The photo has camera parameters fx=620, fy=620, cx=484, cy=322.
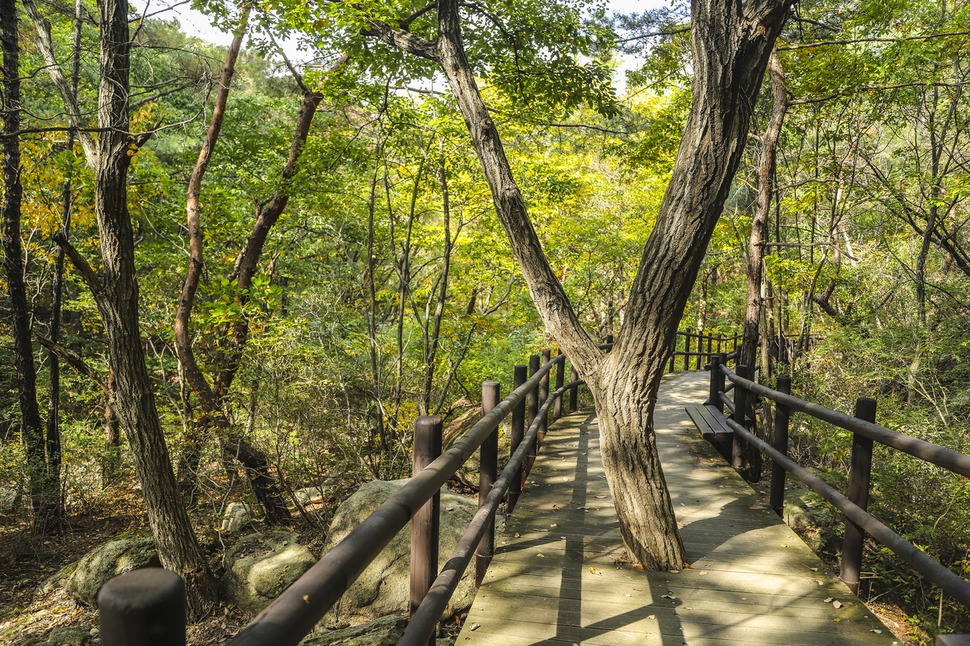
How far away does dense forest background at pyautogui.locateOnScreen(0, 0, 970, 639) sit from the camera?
24.4 ft

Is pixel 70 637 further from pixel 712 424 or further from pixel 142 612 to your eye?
pixel 712 424

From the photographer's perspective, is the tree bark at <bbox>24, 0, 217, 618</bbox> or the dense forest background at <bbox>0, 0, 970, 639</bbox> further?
the dense forest background at <bbox>0, 0, 970, 639</bbox>

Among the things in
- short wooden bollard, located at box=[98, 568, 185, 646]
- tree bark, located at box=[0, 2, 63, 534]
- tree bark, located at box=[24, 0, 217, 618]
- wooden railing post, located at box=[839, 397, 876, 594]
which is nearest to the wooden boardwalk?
wooden railing post, located at box=[839, 397, 876, 594]

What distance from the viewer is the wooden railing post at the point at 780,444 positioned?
189 inches

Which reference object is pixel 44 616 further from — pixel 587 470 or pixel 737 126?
pixel 737 126

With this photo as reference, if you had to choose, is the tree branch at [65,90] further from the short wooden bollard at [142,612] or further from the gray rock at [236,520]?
the gray rock at [236,520]

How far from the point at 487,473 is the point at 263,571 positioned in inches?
157

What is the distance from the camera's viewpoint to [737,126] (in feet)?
12.4

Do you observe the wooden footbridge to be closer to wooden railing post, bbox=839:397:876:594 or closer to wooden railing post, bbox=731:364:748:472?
wooden railing post, bbox=839:397:876:594

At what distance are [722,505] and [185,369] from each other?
7.32 metres

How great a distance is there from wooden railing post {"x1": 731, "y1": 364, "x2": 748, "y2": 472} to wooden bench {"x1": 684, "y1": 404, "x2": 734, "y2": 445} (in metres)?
0.11

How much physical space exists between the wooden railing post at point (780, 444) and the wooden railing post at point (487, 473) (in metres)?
2.34

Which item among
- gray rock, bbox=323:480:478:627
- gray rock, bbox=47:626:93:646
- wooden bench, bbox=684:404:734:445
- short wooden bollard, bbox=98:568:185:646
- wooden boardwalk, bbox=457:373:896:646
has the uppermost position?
short wooden bollard, bbox=98:568:185:646

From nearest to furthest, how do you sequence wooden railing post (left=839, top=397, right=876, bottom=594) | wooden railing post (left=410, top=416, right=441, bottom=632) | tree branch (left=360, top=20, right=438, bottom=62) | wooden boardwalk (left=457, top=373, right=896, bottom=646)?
wooden railing post (left=410, top=416, right=441, bottom=632) → wooden boardwalk (left=457, top=373, right=896, bottom=646) → wooden railing post (left=839, top=397, right=876, bottom=594) → tree branch (left=360, top=20, right=438, bottom=62)
